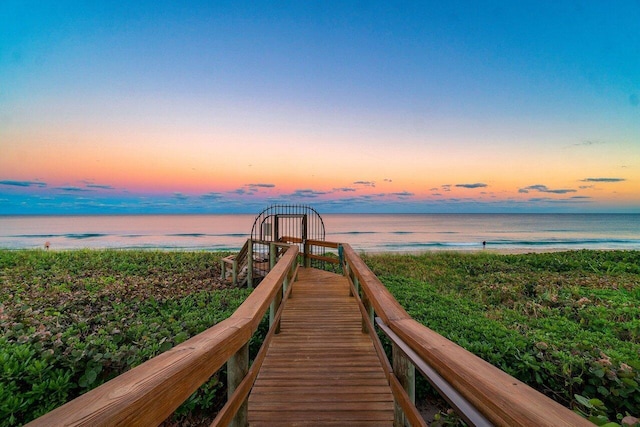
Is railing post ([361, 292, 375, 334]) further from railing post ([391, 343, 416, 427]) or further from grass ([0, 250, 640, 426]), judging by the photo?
railing post ([391, 343, 416, 427])

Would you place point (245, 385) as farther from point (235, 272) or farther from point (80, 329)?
point (235, 272)

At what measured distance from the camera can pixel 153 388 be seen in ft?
3.29

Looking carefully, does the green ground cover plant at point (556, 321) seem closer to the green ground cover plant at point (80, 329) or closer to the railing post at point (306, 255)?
the railing post at point (306, 255)

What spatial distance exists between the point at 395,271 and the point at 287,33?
1179cm

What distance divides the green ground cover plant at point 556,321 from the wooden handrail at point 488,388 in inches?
41.3

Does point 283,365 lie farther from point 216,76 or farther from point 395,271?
point 216,76

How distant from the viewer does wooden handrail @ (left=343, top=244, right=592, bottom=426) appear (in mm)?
821

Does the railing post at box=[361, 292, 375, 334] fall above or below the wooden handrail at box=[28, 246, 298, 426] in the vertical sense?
below

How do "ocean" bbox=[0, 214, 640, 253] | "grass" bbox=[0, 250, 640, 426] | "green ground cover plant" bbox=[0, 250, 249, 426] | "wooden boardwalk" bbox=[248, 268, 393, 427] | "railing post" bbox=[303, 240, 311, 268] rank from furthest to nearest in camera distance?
"ocean" bbox=[0, 214, 640, 253]
"railing post" bbox=[303, 240, 311, 268]
"grass" bbox=[0, 250, 640, 426]
"green ground cover plant" bbox=[0, 250, 249, 426]
"wooden boardwalk" bbox=[248, 268, 393, 427]

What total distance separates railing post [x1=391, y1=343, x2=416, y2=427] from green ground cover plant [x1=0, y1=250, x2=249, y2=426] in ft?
8.01

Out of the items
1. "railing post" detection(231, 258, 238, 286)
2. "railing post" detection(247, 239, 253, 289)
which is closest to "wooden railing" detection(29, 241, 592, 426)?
"railing post" detection(247, 239, 253, 289)

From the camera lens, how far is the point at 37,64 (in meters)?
13.3

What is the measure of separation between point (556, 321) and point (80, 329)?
28.3 ft

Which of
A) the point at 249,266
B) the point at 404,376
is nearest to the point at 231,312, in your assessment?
the point at 404,376
